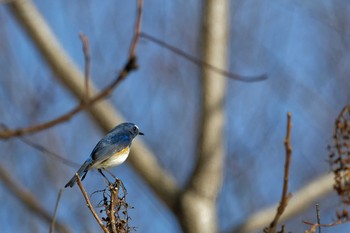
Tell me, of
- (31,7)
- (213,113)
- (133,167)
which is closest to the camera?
(31,7)

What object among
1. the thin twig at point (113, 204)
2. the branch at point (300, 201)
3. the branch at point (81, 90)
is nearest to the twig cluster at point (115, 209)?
the thin twig at point (113, 204)

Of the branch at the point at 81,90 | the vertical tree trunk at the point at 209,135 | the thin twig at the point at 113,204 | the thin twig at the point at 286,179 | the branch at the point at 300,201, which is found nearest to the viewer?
the thin twig at the point at 286,179

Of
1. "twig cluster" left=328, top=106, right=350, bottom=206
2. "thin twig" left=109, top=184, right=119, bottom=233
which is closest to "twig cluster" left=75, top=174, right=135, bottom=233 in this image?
"thin twig" left=109, top=184, right=119, bottom=233

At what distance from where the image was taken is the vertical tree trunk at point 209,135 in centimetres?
450

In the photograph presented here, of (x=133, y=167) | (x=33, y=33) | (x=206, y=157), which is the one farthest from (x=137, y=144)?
(x=33, y=33)

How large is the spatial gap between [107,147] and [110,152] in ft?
0.14

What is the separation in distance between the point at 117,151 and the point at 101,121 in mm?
2557

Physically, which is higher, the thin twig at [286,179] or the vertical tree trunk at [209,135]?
the vertical tree trunk at [209,135]

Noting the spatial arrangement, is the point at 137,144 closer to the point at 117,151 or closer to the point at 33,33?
the point at 33,33

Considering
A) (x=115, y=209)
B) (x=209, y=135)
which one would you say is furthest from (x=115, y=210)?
(x=209, y=135)

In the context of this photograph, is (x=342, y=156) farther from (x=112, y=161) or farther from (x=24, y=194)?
(x=24, y=194)

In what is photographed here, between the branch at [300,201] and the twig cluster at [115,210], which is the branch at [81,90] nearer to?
the branch at [300,201]

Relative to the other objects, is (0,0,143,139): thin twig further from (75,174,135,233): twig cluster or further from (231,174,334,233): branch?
(231,174,334,233): branch

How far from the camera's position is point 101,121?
468 centimetres
